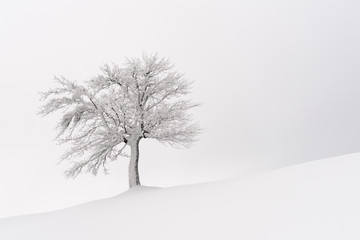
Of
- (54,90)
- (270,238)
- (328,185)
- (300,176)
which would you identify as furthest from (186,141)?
(270,238)

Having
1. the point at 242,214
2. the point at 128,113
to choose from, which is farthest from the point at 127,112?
the point at 242,214

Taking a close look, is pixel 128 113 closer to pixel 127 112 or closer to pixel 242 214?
pixel 127 112

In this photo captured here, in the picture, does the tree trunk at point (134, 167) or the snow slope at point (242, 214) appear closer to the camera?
the snow slope at point (242, 214)

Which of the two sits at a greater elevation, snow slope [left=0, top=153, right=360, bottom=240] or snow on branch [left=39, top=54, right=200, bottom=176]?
snow on branch [left=39, top=54, right=200, bottom=176]

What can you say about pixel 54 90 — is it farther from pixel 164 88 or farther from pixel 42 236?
pixel 42 236

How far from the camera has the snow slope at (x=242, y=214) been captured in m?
4.89

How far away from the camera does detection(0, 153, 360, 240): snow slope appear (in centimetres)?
489

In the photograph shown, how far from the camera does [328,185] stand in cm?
653

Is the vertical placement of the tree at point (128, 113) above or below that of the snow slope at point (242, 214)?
above

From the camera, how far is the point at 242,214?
19.4 feet

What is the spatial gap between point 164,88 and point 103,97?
3327 millimetres

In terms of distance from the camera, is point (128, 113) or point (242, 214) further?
point (128, 113)

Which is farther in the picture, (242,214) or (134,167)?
(134,167)

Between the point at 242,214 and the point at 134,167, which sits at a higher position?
the point at 134,167
